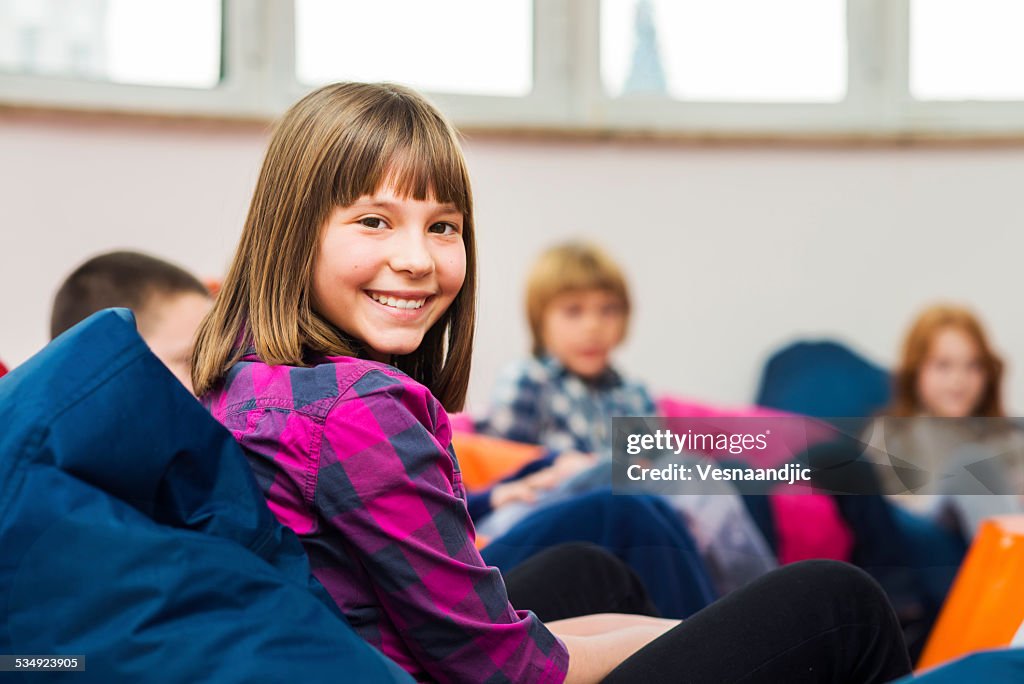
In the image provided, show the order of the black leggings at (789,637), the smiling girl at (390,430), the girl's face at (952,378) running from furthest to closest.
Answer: the girl's face at (952,378) < the black leggings at (789,637) < the smiling girl at (390,430)

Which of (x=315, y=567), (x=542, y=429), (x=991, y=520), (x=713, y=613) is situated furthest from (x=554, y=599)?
(x=542, y=429)

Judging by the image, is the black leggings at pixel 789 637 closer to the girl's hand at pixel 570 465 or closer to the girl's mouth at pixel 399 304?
the girl's mouth at pixel 399 304

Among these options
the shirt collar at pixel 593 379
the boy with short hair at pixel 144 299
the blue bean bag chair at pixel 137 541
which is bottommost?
the shirt collar at pixel 593 379

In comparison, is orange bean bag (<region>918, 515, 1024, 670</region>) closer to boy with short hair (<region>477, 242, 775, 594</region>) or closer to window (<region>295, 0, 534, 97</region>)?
boy with short hair (<region>477, 242, 775, 594</region>)

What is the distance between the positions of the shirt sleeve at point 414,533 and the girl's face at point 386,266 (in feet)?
0.50

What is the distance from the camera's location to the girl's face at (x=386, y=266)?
1012 millimetres

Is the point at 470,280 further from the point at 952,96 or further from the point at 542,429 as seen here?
the point at 952,96

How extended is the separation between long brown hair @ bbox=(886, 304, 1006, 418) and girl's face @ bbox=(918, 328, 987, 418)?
0.01 meters

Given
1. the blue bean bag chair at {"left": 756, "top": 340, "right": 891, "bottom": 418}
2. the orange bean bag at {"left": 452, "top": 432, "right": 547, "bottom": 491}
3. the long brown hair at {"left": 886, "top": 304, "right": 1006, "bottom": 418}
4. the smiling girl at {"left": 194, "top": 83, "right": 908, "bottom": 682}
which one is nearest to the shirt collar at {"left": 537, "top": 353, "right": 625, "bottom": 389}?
the orange bean bag at {"left": 452, "top": 432, "right": 547, "bottom": 491}

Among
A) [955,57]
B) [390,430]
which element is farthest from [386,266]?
[955,57]

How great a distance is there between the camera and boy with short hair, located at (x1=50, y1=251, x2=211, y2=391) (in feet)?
5.08

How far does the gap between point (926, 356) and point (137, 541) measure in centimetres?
260

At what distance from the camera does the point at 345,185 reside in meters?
1.00

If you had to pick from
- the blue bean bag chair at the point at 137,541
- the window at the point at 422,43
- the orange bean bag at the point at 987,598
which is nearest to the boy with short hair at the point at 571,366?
the window at the point at 422,43
